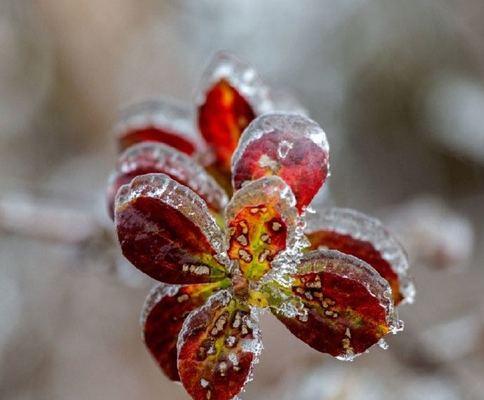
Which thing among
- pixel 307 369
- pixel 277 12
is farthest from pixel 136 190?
pixel 277 12

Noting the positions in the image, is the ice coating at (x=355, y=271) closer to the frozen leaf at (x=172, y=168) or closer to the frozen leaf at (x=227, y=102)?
the frozen leaf at (x=172, y=168)

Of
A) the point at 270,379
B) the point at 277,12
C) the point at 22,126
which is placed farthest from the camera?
the point at 277,12

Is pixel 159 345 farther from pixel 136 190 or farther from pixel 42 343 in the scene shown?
pixel 42 343

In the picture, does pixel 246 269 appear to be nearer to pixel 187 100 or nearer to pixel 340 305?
pixel 340 305

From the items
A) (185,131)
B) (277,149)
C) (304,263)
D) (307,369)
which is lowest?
(304,263)

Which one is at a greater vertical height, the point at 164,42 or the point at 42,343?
the point at 164,42

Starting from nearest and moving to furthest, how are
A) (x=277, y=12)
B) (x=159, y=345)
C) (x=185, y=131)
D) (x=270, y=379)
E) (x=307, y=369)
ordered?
(x=159, y=345) → (x=185, y=131) → (x=307, y=369) → (x=270, y=379) → (x=277, y=12)

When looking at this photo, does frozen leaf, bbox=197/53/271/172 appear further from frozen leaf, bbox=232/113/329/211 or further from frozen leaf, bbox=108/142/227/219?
frozen leaf, bbox=232/113/329/211

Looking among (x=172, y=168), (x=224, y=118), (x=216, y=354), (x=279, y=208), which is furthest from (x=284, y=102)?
(x=216, y=354)
